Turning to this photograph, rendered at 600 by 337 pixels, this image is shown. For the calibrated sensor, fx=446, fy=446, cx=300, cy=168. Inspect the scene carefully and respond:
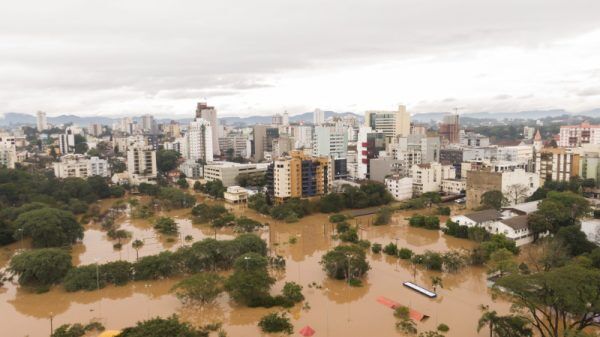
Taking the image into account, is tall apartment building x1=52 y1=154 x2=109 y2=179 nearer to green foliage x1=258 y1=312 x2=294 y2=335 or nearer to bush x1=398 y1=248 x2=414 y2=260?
bush x1=398 y1=248 x2=414 y2=260

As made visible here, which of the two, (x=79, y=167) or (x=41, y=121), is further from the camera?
(x=41, y=121)

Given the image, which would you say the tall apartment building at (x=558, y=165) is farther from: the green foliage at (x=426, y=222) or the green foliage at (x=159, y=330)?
the green foliage at (x=159, y=330)

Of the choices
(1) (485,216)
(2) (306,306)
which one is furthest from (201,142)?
(2) (306,306)

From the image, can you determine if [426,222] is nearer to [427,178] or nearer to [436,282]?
[436,282]

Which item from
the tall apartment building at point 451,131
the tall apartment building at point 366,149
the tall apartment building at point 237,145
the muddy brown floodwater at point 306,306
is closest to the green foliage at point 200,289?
the muddy brown floodwater at point 306,306

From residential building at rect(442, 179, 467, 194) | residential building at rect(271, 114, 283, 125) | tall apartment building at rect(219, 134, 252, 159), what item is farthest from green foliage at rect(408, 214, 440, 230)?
residential building at rect(271, 114, 283, 125)

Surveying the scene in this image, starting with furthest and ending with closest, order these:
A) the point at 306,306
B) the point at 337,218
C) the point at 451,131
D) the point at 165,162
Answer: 1. the point at 451,131
2. the point at 165,162
3. the point at 337,218
4. the point at 306,306
